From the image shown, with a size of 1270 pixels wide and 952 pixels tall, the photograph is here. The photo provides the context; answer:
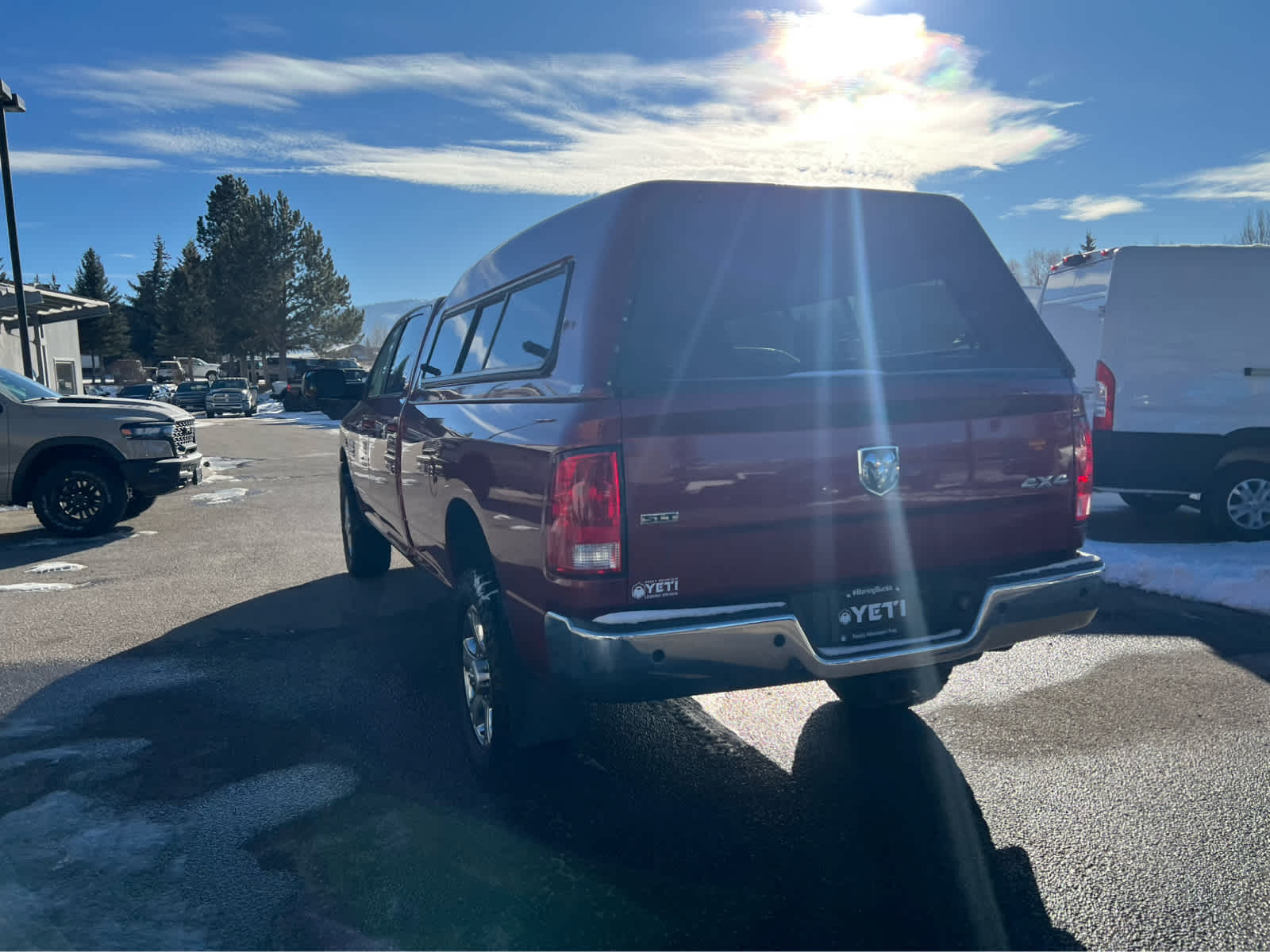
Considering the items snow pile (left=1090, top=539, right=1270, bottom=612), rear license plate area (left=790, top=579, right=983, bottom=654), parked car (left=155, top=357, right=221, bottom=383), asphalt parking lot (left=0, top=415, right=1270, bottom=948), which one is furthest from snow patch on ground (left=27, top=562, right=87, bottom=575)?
parked car (left=155, top=357, right=221, bottom=383)

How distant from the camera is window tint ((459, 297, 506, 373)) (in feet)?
13.0

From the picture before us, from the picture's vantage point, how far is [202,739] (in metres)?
3.94

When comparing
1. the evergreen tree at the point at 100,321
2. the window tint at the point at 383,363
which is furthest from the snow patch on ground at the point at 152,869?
the evergreen tree at the point at 100,321

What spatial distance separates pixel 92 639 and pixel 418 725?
8.82 feet

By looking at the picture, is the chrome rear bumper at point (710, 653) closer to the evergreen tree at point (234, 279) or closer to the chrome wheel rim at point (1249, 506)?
the chrome wheel rim at point (1249, 506)

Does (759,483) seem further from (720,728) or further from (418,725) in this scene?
(418,725)

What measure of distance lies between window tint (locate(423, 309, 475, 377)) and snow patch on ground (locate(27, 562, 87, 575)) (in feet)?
15.1

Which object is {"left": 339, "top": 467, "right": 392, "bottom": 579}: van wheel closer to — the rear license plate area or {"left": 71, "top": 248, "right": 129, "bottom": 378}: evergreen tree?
the rear license plate area

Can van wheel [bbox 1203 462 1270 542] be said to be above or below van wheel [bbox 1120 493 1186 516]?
above

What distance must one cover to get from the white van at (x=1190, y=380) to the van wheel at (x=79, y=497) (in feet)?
30.0

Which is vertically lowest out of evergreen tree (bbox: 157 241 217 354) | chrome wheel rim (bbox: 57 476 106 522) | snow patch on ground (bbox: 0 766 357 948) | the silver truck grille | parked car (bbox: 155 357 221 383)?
snow patch on ground (bbox: 0 766 357 948)

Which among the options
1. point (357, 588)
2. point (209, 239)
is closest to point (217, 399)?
point (209, 239)

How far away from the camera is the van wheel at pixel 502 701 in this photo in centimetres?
325

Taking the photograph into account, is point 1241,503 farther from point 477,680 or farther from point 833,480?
point 477,680
